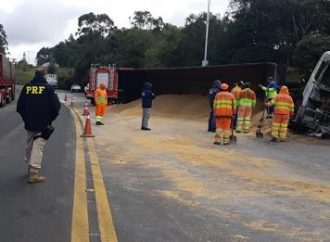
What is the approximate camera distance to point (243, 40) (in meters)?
63.8

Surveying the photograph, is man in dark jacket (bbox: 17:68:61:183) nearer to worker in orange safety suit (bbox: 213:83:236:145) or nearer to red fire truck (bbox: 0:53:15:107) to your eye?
worker in orange safety suit (bbox: 213:83:236:145)

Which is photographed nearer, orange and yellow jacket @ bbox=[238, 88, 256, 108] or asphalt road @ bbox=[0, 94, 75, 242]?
asphalt road @ bbox=[0, 94, 75, 242]

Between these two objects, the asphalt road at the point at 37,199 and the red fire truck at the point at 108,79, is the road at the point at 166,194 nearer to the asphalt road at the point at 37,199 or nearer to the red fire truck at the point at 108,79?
the asphalt road at the point at 37,199

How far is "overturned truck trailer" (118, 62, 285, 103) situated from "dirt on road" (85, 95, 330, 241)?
285 inches

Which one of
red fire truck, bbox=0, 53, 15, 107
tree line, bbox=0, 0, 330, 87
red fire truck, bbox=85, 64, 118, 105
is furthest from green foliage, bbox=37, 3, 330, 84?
red fire truck, bbox=0, 53, 15, 107

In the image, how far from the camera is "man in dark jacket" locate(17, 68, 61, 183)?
31.5 feet

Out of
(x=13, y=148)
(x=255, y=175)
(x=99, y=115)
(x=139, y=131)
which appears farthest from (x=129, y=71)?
(x=255, y=175)

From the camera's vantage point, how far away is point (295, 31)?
190 feet

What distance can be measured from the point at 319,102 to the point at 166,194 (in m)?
11.8

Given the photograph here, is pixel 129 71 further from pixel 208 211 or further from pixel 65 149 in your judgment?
pixel 208 211

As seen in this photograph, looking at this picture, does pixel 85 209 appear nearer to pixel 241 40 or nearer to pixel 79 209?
pixel 79 209

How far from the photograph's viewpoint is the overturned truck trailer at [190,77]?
2612cm

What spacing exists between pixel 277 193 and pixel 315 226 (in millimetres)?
2119

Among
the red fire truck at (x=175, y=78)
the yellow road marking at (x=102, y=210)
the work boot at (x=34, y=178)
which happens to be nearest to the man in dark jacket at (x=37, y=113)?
the work boot at (x=34, y=178)
